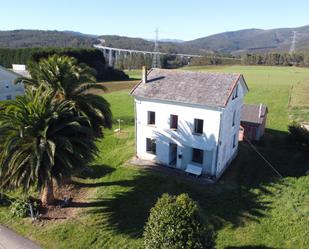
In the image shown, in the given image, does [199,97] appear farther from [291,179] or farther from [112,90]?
[112,90]

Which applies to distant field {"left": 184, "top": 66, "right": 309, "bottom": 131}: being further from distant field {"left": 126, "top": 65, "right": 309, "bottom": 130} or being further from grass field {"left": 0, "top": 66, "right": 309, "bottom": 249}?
grass field {"left": 0, "top": 66, "right": 309, "bottom": 249}

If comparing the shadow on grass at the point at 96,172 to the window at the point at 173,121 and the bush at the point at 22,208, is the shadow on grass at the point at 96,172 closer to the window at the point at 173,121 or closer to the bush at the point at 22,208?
the bush at the point at 22,208

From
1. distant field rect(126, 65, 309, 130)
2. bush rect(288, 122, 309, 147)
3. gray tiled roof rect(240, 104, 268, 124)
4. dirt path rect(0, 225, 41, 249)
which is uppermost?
gray tiled roof rect(240, 104, 268, 124)

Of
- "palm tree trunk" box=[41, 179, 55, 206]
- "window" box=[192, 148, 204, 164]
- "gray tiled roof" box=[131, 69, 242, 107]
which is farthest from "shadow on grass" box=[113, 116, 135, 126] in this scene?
"palm tree trunk" box=[41, 179, 55, 206]

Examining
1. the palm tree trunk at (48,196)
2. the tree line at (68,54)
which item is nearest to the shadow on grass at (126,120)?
the palm tree trunk at (48,196)

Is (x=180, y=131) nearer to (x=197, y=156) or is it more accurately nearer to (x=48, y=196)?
(x=197, y=156)

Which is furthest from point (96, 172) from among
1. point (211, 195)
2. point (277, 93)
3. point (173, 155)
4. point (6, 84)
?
point (277, 93)
